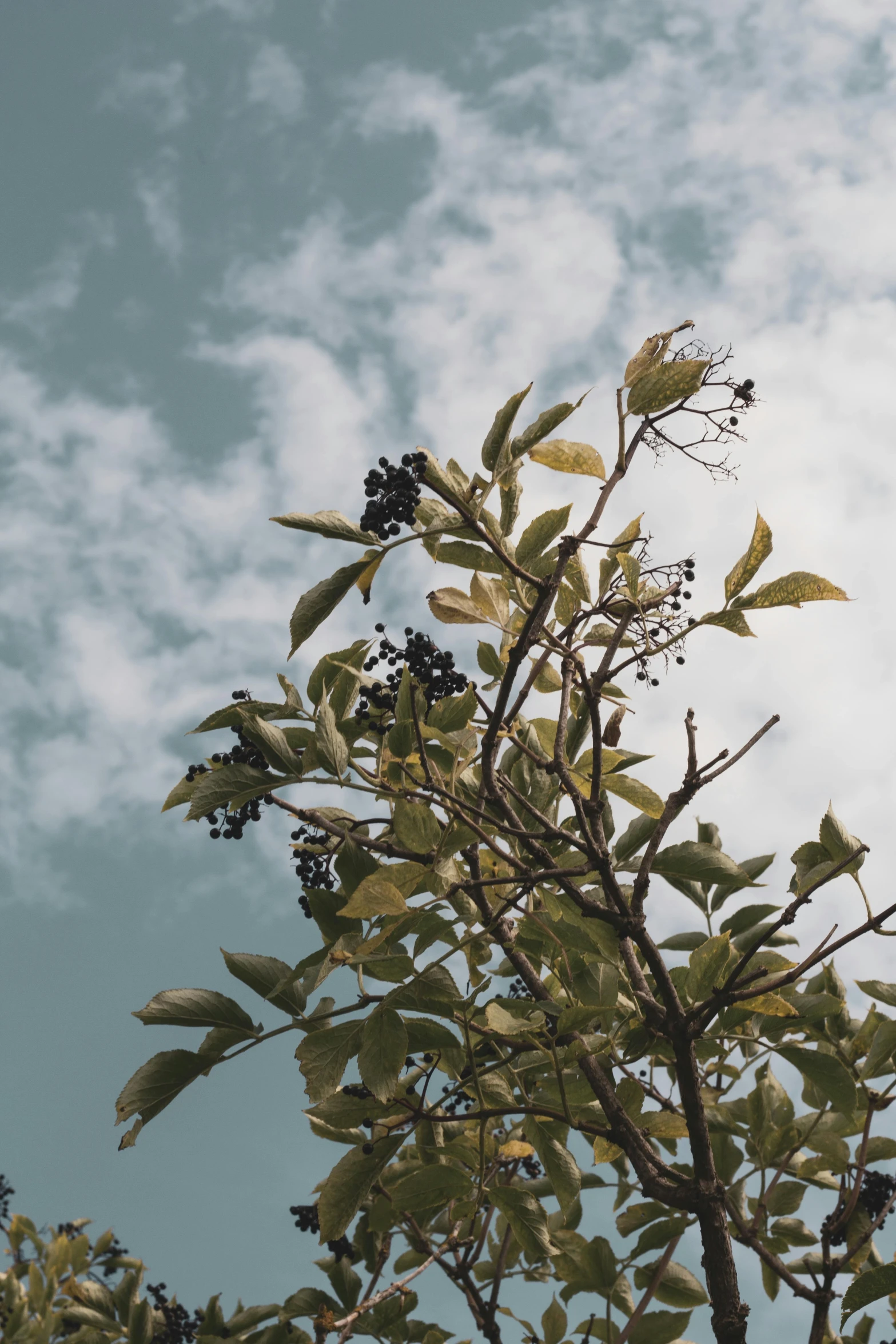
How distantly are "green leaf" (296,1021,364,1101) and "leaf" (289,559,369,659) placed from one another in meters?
0.72

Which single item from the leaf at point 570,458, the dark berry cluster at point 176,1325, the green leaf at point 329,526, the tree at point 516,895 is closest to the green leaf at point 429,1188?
the tree at point 516,895

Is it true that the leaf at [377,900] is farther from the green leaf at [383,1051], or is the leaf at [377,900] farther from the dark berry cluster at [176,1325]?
the dark berry cluster at [176,1325]

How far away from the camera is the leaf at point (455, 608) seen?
2391 millimetres

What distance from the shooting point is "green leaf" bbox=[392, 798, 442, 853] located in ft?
5.83

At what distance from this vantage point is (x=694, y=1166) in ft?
7.48

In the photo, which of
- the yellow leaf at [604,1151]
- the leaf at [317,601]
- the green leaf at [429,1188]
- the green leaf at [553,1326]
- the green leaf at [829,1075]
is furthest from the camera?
the green leaf at [553,1326]

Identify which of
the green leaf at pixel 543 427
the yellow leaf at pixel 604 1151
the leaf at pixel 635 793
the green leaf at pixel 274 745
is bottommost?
the yellow leaf at pixel 604 1151

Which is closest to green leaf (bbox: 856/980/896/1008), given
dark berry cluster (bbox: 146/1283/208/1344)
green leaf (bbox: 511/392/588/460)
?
green leaf (bbox: 511/392/588/460)

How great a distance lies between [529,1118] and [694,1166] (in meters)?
0.39

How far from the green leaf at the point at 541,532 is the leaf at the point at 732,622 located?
1.23 feet

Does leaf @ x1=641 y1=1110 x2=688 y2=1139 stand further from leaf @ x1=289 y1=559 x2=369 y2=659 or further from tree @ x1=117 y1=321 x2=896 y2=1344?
leaf @ x1=289 y1=559 x2=369 y2=659

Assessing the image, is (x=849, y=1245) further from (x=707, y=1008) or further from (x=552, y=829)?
(x=552, y=829)

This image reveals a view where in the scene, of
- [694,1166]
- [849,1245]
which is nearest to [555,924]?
[694,1166]

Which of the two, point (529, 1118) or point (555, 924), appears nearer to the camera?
point (555, 924)
